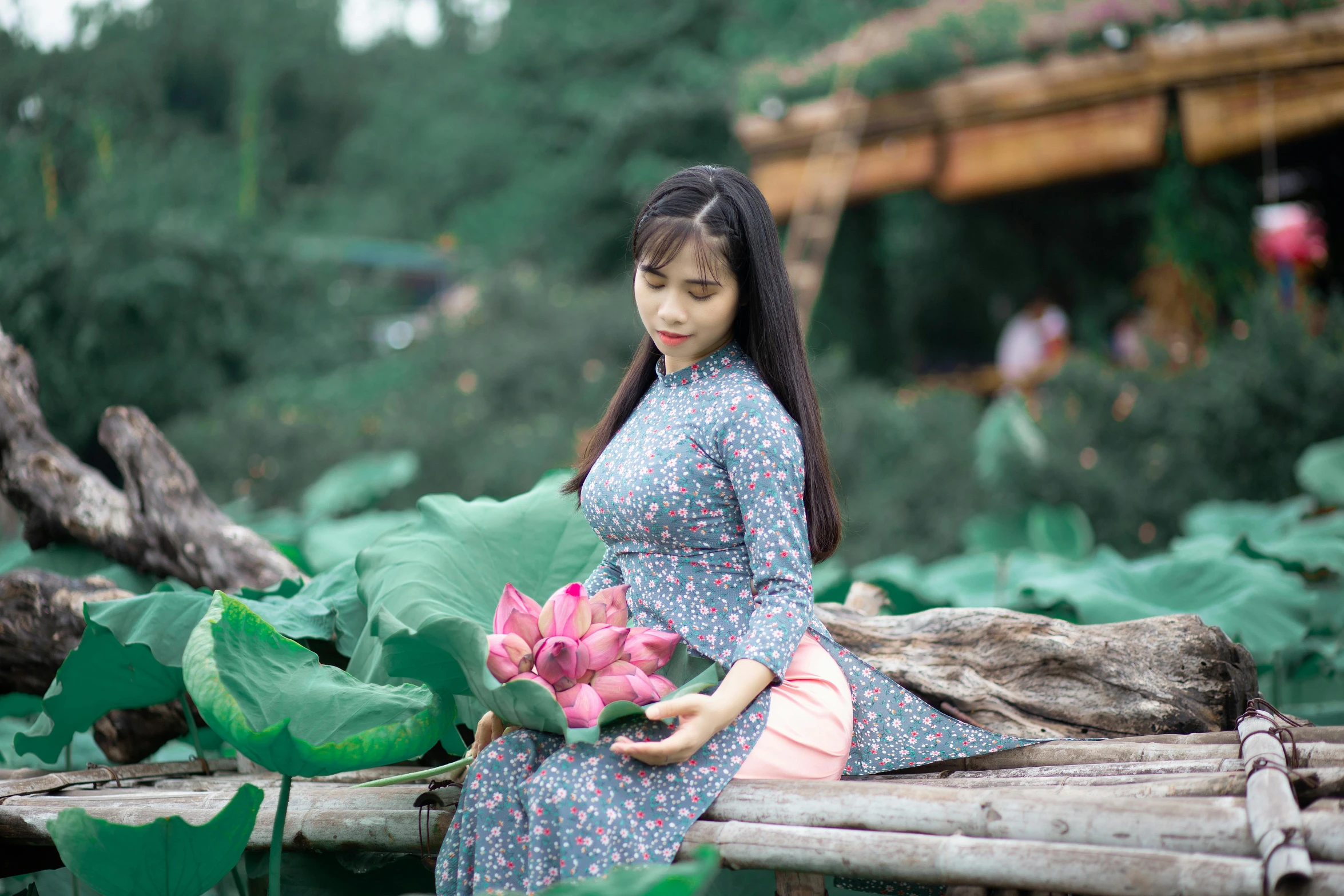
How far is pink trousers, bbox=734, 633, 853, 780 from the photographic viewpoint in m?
1.47

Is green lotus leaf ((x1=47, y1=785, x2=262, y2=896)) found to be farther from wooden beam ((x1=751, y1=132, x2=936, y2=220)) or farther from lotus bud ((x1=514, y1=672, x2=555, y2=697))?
wooden beam ((x1=751, y1=132, x2=936, y2=220))

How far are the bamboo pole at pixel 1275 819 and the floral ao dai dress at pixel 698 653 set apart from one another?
38 centimetres

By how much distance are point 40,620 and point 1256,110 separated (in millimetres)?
5476

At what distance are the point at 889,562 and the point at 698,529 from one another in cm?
281

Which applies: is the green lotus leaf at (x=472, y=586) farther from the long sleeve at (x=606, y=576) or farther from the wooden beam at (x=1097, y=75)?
the wooden beam at (x=1097, y=75)

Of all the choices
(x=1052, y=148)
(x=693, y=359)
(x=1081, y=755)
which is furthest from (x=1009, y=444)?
(x=693, y=359)

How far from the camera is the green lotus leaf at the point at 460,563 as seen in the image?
1491 mm

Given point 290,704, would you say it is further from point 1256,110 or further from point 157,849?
point 1256,110

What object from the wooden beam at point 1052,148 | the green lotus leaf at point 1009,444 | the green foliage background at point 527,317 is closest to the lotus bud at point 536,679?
the green foliage background at point 527,317

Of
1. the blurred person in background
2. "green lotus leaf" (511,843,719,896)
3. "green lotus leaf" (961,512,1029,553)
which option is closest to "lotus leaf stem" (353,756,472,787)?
"green lotus leaf" (511,843,719,896)

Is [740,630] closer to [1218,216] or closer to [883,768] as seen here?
[883,768]

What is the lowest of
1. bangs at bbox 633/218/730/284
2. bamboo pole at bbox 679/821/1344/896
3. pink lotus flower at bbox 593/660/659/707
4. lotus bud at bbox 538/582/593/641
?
bamboo pole at bbox 679/821/1344/896

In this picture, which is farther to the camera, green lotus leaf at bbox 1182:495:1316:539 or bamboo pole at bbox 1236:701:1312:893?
green lotus leaf at bbox 1182:495:1316:539

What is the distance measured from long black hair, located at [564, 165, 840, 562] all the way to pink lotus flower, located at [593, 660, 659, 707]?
389 mm
